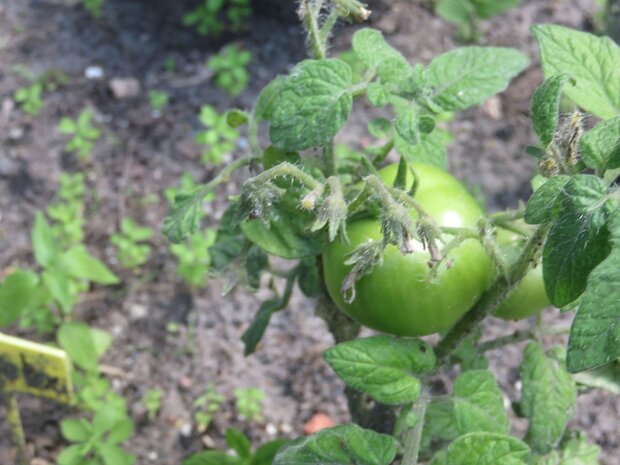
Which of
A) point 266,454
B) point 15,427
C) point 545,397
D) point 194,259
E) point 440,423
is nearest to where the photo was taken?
point 545,397

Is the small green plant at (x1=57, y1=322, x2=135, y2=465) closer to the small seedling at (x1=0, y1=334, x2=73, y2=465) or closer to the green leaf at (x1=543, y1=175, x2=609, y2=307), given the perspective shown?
the small seedling at (x1=0, y1=334, x2=73, y2=465)

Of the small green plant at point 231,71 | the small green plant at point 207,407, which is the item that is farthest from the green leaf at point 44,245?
the small green plant at point 231,71

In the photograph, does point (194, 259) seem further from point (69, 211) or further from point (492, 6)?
point (492, 6)

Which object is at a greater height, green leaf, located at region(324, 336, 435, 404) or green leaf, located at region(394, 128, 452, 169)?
green leaf, located at region(394, 128, 452, 169)

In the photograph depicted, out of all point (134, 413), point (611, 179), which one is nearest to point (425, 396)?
point (611, 179)

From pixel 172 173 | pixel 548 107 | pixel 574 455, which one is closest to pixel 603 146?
pixel 548 107

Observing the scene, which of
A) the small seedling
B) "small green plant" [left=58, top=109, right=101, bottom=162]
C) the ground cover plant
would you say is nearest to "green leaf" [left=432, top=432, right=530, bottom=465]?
the ground cover plant
